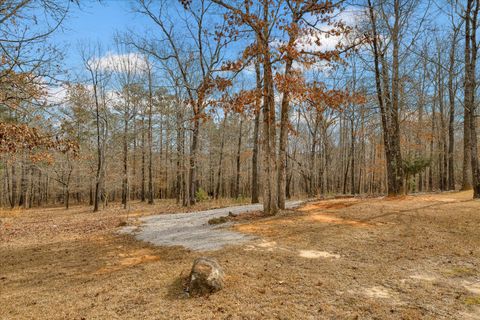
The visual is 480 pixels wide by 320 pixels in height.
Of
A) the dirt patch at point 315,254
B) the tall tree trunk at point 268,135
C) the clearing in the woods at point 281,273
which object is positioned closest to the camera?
the clearing in the woods at point 281,273

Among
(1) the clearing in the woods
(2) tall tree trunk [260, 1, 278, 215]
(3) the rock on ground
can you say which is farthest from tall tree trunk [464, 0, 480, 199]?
(3) the rock on ground

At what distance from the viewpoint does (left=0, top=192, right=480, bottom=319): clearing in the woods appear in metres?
3.56

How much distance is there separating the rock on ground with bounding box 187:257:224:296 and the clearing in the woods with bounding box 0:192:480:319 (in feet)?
0.61

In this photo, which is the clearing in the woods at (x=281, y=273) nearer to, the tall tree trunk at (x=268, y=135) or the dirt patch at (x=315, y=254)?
the dirt patch at (x=315, y=254)

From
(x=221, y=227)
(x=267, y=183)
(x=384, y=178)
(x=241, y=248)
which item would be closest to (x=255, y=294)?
(x=241, y=248)

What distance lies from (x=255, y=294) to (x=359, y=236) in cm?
358

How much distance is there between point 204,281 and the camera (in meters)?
4.06

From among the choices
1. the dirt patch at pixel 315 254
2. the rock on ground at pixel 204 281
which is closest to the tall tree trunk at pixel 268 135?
the dirt patch at pixel 315 254

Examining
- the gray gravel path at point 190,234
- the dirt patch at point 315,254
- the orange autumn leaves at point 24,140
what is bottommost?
the gray gravel path at point 190,234

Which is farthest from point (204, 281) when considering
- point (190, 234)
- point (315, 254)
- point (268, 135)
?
point (268, 135)

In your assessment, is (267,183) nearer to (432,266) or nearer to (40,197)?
(432,266)

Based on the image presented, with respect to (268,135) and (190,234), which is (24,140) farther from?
(268,135)

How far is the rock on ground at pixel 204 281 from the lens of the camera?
402cm

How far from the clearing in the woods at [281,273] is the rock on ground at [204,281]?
0.61 ft
